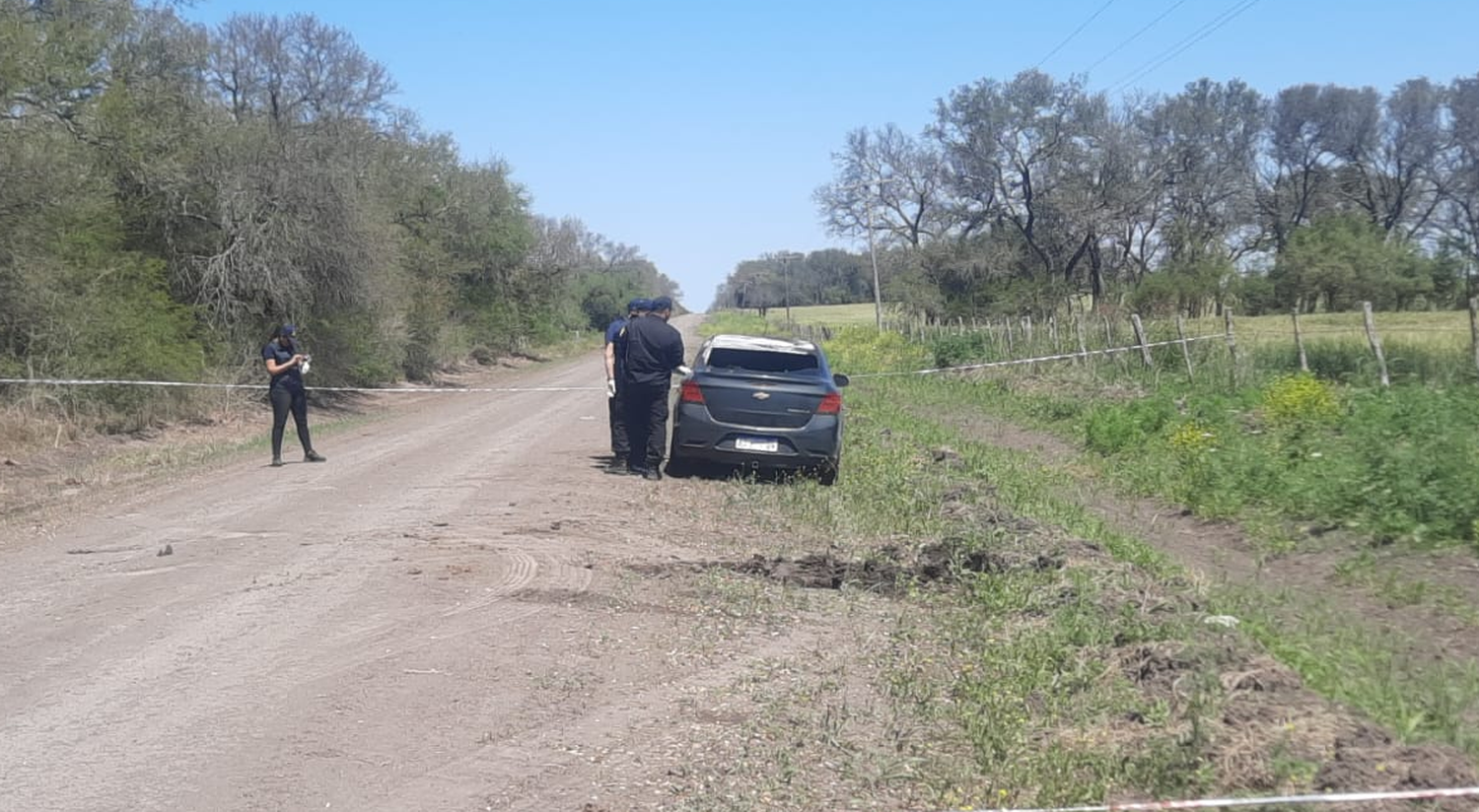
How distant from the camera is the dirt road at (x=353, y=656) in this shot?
15.7 feet

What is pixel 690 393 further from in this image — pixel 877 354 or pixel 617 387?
pixel 877 354

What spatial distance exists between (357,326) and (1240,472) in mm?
21587

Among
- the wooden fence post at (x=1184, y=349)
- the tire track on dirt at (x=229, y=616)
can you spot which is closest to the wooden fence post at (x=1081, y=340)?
the wooden fence post at (x=1184, y=349)

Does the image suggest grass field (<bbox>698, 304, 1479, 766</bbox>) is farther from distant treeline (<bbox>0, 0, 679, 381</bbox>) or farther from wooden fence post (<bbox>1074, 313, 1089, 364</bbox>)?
distant treeline (<bbox>0, 0, 679, 381</bbox>)

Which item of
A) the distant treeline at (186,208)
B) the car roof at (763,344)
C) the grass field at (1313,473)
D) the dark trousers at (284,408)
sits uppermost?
the distant treeline at (186,208)

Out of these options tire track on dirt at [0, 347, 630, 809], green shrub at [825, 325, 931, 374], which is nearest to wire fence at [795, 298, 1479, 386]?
green shrub at [825, 325, 931, 374]

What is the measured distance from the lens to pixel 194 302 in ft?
82.8

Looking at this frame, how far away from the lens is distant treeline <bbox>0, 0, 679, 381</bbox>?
61.9 feet

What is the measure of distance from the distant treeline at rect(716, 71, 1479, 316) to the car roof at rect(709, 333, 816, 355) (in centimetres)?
4000

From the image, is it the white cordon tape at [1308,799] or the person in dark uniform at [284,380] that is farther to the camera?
the person in dark uniform at [284,380]

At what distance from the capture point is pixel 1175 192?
61.8m

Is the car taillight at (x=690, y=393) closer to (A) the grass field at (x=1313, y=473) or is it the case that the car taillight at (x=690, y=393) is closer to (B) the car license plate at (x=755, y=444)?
(B) the car license plate at (x=755, y=444)

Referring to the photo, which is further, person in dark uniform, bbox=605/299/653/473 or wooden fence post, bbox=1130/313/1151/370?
wooden fence post, bbox=1130/313/1151/370

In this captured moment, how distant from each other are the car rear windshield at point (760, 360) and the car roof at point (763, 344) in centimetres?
4
